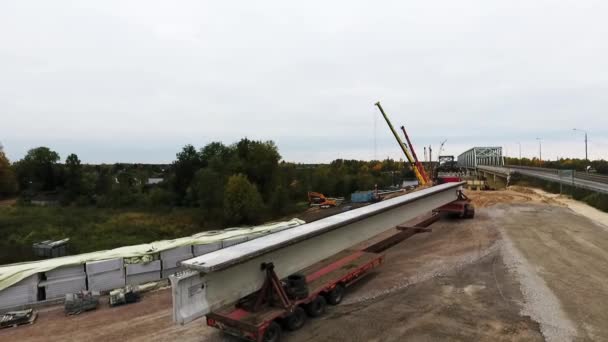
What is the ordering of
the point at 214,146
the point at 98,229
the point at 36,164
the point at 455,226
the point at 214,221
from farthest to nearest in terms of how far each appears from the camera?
the point at 36,164
the point at 214,146
the point at 214,221
the point at 98,229
the point at 455,226

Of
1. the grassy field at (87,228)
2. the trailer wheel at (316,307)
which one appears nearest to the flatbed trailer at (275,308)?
the trailer wheel at (316,307)

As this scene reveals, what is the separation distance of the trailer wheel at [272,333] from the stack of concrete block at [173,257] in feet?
33.4

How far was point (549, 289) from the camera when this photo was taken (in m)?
10.5

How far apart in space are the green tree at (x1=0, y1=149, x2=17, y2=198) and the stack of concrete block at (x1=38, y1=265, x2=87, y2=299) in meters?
88.9

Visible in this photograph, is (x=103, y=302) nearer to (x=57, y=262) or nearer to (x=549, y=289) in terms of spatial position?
(x=57, y=262)

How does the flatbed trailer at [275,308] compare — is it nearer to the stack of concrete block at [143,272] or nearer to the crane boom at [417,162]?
the stack of concrete block at [143,272]

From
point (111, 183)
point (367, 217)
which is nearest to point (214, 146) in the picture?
point (111, 183)

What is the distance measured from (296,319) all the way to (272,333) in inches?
36.1

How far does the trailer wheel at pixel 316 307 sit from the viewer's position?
9062 mm

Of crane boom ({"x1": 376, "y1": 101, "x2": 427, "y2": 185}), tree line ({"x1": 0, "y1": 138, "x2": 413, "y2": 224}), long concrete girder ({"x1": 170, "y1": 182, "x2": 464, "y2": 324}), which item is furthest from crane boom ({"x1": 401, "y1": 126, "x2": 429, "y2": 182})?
long concrete girder ({"x1": 170, "y1": 182, "x2": 464, "y2": 324})

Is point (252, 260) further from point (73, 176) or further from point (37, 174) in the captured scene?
point (37, 174)

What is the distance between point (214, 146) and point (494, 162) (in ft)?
406

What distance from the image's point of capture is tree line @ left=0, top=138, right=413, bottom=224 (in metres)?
47.5

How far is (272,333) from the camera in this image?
7.83m
